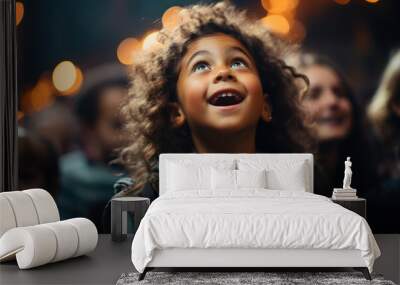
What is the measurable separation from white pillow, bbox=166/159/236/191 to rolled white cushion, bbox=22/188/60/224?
4.34ft

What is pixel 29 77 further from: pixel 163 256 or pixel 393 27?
pixel 393 27

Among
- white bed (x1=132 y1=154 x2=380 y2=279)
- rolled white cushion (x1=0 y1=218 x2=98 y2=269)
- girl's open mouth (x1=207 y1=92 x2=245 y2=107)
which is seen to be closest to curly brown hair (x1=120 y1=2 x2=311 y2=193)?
girl's open mouth (x1=207 y1=92 x2=245 y2=107)

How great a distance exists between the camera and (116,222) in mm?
6910

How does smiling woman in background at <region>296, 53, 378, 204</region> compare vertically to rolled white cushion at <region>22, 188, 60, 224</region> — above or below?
above

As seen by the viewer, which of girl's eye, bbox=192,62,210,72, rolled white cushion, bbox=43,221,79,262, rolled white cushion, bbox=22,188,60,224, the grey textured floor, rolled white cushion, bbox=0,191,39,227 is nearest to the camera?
the grey textured floor

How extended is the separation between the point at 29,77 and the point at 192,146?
81.9 inches

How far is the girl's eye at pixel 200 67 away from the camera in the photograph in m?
7.48

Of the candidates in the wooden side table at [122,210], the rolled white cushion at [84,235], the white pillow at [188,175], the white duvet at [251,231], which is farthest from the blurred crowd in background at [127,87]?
the white duvet at [251,231]

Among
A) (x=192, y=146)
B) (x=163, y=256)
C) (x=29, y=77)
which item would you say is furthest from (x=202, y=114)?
(x=163, y=256)

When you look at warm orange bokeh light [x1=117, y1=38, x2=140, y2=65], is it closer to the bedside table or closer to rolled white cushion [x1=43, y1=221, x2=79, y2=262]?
rolled white cushion [x1=43, y1=221, x2=79, y2=262]

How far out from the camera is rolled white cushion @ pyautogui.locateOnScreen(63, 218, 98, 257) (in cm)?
581

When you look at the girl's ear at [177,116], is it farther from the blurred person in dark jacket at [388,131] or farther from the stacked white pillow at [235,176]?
the blurred person in dark jacket at [388,131]

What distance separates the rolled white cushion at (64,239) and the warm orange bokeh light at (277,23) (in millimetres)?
3380

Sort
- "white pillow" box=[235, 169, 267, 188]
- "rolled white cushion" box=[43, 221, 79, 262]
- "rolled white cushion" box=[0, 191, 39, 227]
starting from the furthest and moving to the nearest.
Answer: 1. "white pillow" box=[235, 169, 267, 188]
2. "rolled white cushion" box=[0, 191, 39, 227]
3. "rolled white cushion" box=[43, 221, 79, 262]
